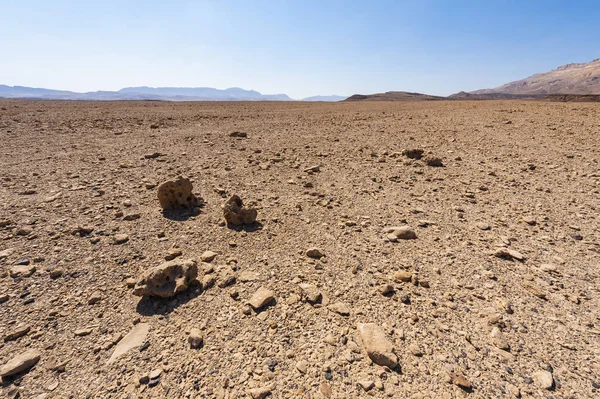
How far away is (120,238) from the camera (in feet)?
11.9

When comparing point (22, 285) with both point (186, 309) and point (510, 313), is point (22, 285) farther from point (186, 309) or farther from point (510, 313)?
point (510, 313)

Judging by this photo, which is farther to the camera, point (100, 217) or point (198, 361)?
point (100, 217)

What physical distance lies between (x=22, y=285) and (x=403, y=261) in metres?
3.91

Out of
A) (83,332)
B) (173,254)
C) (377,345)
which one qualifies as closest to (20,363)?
(83,332)

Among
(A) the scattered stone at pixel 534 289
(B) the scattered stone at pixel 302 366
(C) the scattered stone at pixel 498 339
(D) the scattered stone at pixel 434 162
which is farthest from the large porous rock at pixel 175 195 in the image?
(D) the scattered stone at pixel 434 162

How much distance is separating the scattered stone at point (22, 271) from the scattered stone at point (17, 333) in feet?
2.69

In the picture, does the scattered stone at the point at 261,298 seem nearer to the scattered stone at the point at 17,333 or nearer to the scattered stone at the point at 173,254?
the scattered stone at the point at 173,254

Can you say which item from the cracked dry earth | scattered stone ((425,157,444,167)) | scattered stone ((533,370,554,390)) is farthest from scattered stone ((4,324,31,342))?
scattered stone ((425,157,444,167))

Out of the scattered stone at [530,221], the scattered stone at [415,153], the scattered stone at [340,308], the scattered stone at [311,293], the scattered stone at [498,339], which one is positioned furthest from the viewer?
the scattered stone at [415,153]

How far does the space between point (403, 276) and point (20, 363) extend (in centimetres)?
320

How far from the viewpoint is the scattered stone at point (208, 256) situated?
10.8 feet

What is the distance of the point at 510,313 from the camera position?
251 centimetres

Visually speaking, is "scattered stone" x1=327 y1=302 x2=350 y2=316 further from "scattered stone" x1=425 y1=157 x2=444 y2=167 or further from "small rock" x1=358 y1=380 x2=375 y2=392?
"scattered stone" x1=425 y1=157 x2=444 y2=167

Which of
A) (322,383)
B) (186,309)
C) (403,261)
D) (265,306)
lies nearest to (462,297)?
(403,261)
